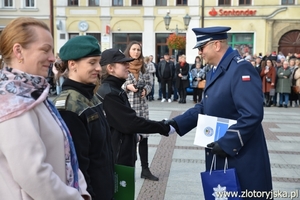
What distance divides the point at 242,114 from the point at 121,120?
121 centimetres

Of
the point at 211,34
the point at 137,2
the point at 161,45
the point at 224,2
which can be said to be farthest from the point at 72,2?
the point at 211,34

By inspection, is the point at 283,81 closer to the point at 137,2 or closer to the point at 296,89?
the point at 296,89

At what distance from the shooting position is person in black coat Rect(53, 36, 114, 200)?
240 centimetres

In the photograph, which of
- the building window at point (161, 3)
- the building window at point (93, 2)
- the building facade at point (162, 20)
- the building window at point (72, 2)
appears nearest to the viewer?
the building facade at point (162, 20)

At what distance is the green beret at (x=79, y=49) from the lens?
8.45 feet

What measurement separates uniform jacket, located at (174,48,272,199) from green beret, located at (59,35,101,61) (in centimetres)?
113

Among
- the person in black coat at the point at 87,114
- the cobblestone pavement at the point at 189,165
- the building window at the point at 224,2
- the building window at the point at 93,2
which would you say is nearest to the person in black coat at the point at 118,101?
the person in black coat at the point at 87,114

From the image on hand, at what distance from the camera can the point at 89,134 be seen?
2.48m

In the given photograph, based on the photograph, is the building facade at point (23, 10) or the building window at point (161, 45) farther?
the building facade at point (23, 10)

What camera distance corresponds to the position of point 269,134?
9.51m

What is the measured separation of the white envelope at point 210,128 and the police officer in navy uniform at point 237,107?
0.07m

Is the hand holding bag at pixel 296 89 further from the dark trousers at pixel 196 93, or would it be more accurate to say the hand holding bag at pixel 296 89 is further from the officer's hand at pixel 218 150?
the officer's hand at pixel 218 150

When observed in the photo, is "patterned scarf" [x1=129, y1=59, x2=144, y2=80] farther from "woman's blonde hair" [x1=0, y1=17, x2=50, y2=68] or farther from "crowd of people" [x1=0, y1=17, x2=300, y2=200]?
"woman's blonde hair" [x1=0, y1=17, x2=50, y2=68]

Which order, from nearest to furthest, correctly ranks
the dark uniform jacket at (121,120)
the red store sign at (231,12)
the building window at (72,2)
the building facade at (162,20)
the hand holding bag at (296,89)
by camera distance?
the dark uniform jacket at (121,120), the hand holding bag at (296,89), the building facade at (162,20), the red store sign at (231,12), the building window at (72,2)
